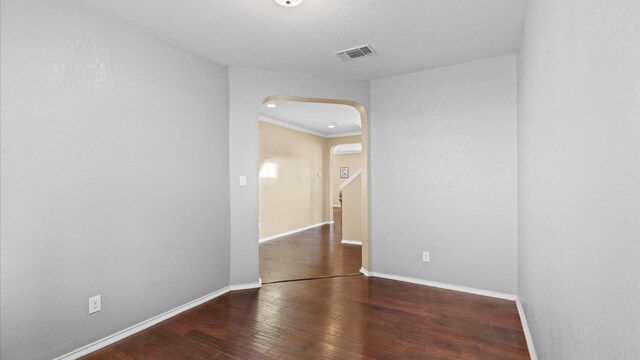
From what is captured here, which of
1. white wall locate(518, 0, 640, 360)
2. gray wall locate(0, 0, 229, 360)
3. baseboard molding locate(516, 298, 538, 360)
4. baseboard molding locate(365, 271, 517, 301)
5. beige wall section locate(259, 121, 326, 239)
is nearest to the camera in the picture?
A: white wall locate(518, 0, 640, 360)

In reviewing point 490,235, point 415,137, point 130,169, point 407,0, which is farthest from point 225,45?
point 490,235

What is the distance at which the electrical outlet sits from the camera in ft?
7.06

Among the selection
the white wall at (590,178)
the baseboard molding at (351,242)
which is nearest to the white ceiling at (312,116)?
the baseboard molding at (351,242)

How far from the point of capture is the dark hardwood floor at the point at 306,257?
3.94m

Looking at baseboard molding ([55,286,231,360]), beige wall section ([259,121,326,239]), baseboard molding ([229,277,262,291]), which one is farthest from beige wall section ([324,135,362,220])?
baseboard molding ([55,286,231,360])

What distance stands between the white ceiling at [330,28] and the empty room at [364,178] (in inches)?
0.8

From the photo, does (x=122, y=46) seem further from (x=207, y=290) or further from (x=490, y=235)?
(x=490, y=235)

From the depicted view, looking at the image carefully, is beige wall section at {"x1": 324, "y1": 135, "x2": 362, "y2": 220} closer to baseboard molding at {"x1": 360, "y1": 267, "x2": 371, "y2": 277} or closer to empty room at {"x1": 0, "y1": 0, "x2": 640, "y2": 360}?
empty room at {"x1": 0, "y1": 0, "x2": 640, "y2": 360}

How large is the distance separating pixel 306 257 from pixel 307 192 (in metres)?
3.10

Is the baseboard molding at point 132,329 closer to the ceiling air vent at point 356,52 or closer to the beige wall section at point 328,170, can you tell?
the ceiling air vent at point 356,52

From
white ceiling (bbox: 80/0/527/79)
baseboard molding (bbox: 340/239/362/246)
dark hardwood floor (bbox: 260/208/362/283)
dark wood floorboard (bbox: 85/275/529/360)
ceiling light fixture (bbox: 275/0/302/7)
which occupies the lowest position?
dark wood floorboard (bbox: 85/275/529/360)

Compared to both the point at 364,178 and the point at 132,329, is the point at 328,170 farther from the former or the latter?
the point at 132,329

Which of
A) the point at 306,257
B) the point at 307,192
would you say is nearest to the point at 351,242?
the point at 306,257

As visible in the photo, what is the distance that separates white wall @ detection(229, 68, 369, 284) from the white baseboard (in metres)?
0.12
